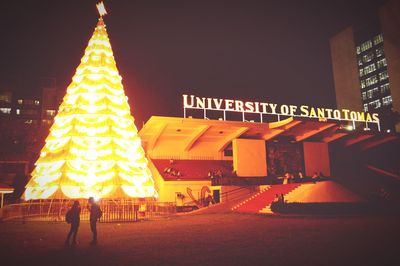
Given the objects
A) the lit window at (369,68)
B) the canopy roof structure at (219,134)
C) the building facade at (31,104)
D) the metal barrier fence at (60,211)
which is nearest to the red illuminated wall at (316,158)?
the canopy roof structure at (219,134)

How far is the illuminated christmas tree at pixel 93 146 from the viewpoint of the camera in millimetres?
16984

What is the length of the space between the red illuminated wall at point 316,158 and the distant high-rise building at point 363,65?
32.6 metres

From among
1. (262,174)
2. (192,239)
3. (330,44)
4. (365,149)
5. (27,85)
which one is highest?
(330,44)

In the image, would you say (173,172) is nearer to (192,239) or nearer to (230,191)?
(230,191)

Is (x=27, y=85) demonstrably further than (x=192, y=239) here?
Yes

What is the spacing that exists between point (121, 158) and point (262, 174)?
68.3ft

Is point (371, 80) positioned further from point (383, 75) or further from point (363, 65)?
point (363, 65)

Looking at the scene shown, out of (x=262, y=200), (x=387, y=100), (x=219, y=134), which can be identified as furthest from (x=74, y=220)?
(x=387, y=100)

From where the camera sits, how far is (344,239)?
10039 mm

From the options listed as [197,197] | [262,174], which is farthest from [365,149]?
[197,197]

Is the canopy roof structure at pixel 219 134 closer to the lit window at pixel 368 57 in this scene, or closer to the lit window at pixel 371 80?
the lit window at pixel 371 80

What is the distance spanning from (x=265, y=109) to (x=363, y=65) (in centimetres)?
4996

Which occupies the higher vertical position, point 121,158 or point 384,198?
point 121,158

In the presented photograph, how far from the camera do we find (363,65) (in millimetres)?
71625
